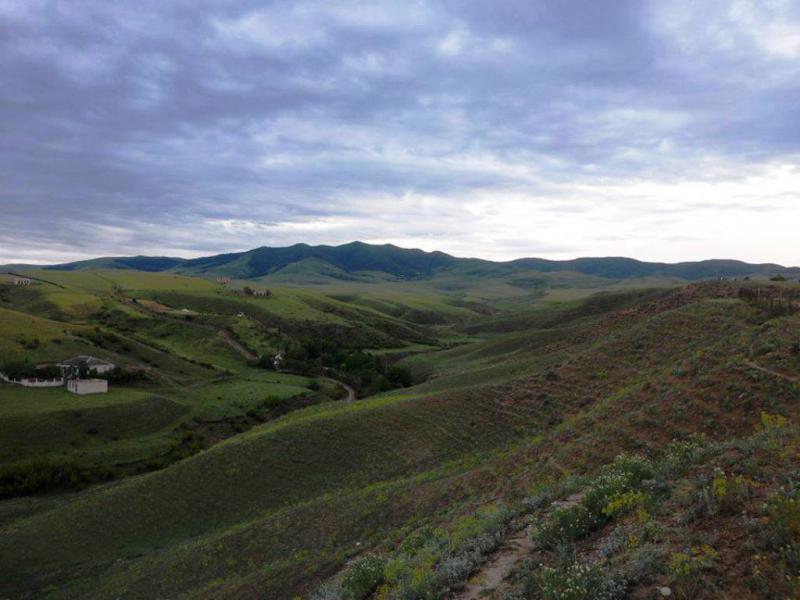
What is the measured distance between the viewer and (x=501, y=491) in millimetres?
14742

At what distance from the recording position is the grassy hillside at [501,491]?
751 cm

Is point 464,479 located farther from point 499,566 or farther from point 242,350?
point 242,350

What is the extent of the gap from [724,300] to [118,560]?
31.9 meters

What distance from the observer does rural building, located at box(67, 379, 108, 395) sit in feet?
187

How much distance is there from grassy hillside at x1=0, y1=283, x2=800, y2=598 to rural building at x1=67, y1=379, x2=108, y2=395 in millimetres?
23946

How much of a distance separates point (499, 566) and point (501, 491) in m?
6.50

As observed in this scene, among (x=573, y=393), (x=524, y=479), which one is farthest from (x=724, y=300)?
(x=524, y=479)

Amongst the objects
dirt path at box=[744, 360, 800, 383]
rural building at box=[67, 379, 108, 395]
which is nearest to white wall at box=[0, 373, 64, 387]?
rural building at box=[67, 379, 108, 395]

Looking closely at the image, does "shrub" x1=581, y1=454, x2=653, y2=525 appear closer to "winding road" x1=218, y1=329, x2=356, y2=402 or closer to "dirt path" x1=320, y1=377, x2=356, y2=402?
"dirt path" x1=320, y1=377, x2=356, y2=402

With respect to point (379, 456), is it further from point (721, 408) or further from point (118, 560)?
point (721, 408)

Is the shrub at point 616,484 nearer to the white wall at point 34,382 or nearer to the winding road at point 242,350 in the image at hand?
the white wall at point 34,382

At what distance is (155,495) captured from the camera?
27.5 meters

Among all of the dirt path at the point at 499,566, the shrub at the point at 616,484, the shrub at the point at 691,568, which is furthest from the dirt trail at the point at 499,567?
the shrub at the point at 691,568

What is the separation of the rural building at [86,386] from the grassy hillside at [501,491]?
23.9 metres
